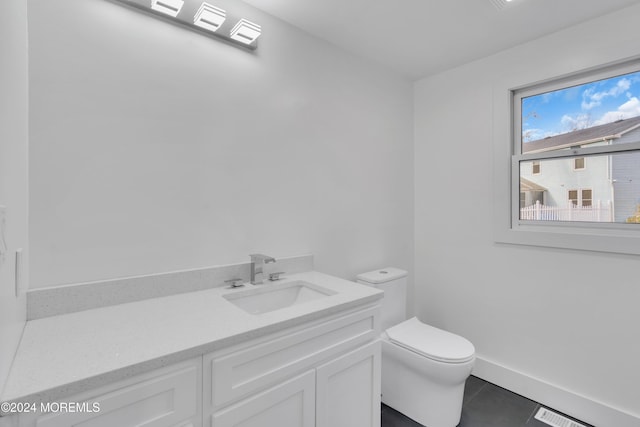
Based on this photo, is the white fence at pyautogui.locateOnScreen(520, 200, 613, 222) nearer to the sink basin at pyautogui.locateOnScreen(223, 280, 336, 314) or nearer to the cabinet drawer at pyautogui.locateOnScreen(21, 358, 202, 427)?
the sink basin at pyautogui.locateOnScreen(223, 280, 336, 314)

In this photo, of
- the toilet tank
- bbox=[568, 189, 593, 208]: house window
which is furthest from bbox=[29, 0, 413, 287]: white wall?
bbox=[568, 189, 593, 208]: house window

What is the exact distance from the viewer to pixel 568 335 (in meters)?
1.88

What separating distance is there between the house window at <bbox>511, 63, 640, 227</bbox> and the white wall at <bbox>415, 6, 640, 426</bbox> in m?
0.14

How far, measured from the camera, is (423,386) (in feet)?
5.82

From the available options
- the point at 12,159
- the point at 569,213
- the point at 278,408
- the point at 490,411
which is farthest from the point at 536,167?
the point at 12,159

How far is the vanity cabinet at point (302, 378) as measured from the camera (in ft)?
3.12

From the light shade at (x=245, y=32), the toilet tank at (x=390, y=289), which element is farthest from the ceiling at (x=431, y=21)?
the toilet tank at (x=390, y=289)

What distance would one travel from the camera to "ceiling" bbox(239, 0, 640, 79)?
5.36ft

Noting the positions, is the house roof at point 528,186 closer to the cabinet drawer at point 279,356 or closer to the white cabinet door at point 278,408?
the cabinet drawer at point 279,356

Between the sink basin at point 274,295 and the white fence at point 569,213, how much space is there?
5.23ft

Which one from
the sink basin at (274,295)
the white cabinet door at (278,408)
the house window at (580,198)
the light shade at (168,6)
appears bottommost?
the white cabinet door at (278,408)

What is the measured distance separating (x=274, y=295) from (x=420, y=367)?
94cm

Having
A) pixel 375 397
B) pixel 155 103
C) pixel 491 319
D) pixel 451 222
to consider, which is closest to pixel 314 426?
pixel 375 397

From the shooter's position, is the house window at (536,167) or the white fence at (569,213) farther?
the house window at (536,167)
